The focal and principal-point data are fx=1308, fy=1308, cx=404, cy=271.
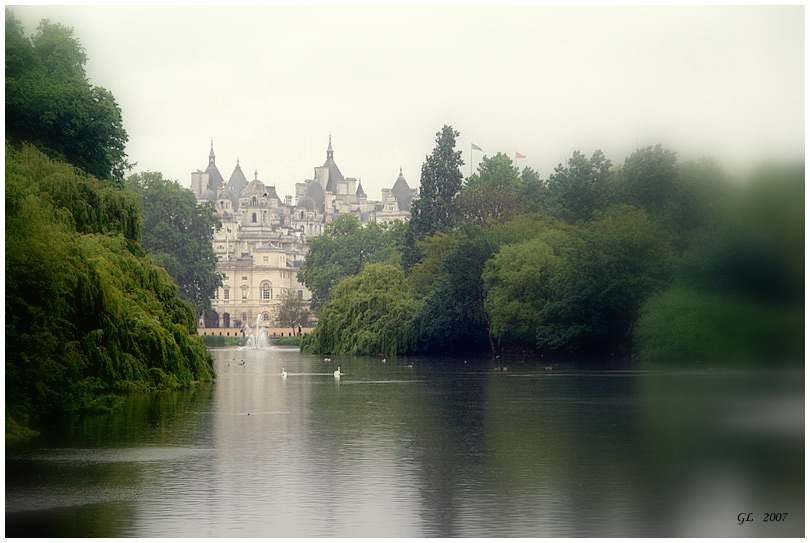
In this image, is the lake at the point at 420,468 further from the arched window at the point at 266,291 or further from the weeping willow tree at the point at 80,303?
the arched window at the point at 266,291

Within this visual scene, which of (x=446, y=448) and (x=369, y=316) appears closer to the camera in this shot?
(x=446, y=448)

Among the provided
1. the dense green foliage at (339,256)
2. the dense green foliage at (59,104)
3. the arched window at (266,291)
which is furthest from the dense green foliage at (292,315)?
the dense green foliage at (59,104)

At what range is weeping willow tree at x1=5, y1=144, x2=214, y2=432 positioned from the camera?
21172mm

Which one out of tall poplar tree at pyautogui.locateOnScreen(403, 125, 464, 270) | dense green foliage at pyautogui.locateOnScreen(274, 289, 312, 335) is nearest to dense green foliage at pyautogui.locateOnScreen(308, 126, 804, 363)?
tall poplar tree at pyautogui.locateOnScreen(403, 125, 464, 270)

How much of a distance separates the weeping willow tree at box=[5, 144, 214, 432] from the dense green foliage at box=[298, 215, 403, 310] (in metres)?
90.0

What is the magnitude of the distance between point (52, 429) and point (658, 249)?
38.6 metres

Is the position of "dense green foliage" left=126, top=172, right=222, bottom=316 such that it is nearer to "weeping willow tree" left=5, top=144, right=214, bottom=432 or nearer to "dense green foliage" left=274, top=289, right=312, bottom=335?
"dense green foliage" left=274, top=289, right=312, bottom=335

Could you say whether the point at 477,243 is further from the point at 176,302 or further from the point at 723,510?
the point at 723,510

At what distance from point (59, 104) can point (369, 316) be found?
34012 mm

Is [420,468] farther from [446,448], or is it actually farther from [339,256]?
[339,256]

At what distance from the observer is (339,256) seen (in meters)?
130

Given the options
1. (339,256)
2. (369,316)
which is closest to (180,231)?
(369,316)

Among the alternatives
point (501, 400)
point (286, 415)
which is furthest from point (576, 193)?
point (286, 415)

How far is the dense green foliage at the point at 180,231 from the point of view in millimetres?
89125
